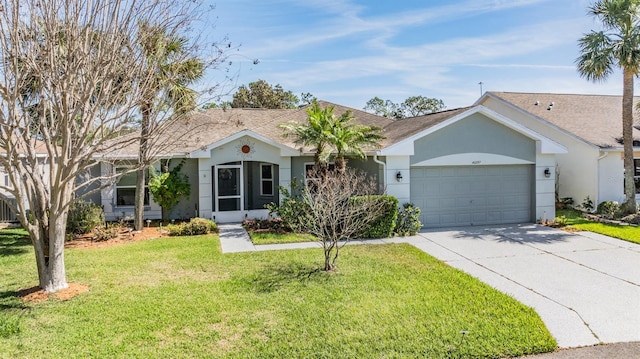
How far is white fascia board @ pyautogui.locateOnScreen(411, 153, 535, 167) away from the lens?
1552 centimetres

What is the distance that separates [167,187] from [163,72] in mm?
6942

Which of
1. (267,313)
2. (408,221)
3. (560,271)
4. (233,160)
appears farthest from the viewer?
(233,160)

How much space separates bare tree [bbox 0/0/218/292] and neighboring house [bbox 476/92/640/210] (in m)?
18.9

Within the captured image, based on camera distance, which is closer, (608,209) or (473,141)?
(473,141)

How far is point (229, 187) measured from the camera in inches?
730

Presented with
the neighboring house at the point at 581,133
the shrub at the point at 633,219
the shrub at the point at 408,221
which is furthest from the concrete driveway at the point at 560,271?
the neighboring house at the point at 581,133

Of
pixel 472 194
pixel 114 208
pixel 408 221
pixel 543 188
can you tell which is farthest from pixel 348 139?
pixel 114 208

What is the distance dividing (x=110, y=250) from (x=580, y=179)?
20.4m

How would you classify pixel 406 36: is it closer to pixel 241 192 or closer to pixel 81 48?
pixel 241 192

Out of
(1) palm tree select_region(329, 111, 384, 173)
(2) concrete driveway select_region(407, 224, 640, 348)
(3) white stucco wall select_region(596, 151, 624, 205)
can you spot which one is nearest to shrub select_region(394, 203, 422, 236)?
(2) concrete driveway select_region(407, 224, 640, 348)

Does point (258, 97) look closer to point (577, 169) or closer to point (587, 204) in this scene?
point (577, 169)

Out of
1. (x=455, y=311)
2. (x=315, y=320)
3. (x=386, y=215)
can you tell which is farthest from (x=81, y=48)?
(x=386, y=215)

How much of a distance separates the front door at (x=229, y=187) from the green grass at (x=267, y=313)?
24.8 feet

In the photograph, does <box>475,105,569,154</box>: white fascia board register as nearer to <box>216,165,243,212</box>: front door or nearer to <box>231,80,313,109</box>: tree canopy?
<box>216,165,243,212</box>: front door
